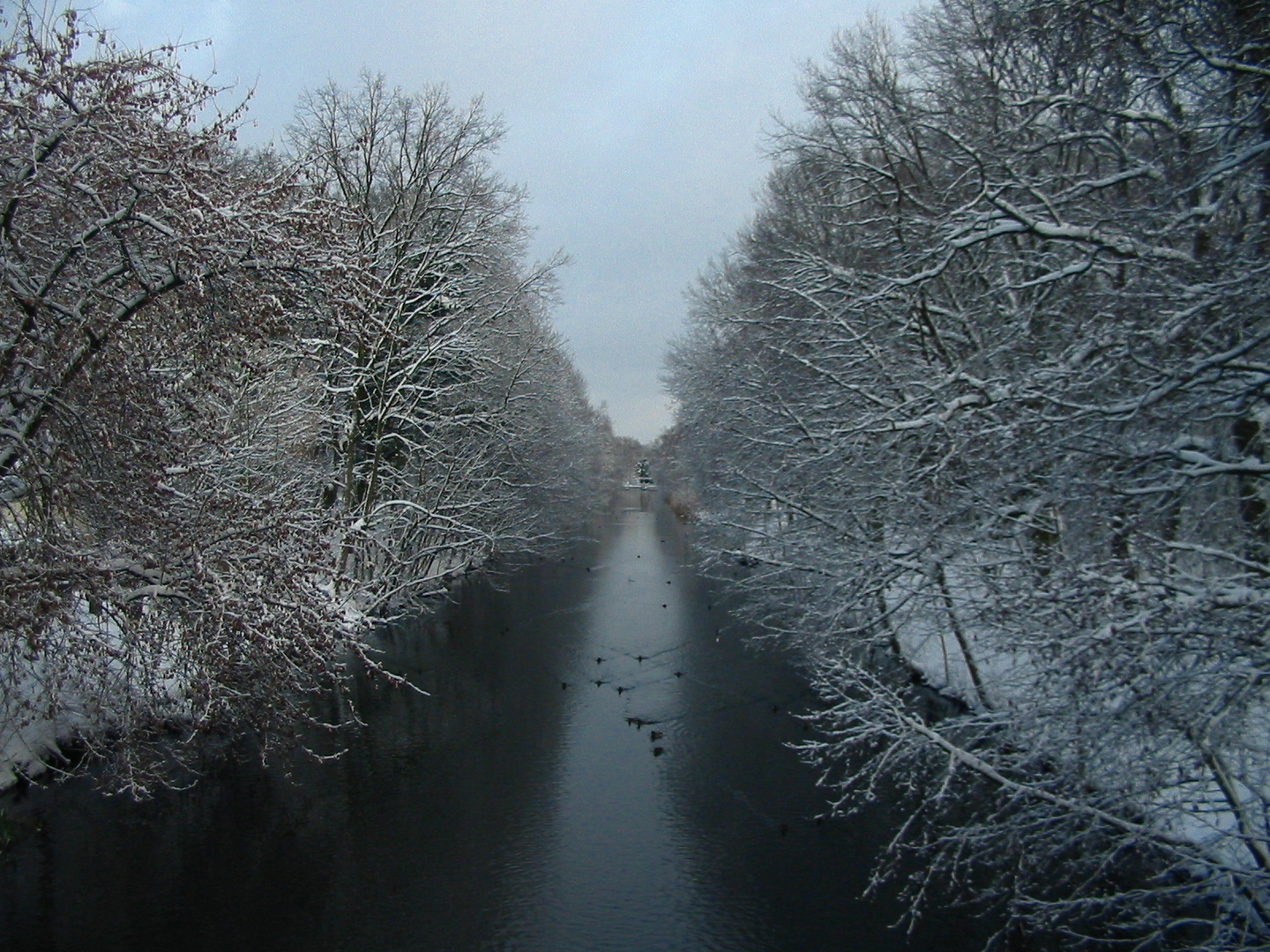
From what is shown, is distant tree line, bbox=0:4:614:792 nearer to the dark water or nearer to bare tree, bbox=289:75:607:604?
the dark water

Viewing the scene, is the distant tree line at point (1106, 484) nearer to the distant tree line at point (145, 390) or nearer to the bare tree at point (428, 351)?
the distant tree line at point (145, 390)

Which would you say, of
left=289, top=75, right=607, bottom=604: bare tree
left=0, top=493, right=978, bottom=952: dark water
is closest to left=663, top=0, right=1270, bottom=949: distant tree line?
left=0, top=493, right=978, bottom=952: dark water

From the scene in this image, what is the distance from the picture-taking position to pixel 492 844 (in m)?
10.4

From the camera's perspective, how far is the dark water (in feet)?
27.8

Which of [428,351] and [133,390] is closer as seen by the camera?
[133,390]

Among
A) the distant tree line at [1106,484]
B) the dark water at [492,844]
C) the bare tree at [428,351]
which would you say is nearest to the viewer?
the distant tree line at [1106,484]

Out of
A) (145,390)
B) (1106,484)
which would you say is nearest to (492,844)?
(145,390)

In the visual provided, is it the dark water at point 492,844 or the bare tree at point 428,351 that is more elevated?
the bare tree at point 428,351

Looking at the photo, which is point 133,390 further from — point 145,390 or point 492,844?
point 492,844

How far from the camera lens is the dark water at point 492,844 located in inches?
334

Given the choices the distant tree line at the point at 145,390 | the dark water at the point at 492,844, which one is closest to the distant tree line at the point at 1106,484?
the dark water at the point at 492,844

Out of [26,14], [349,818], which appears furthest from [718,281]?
[26,14]

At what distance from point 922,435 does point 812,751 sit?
573 centimetres

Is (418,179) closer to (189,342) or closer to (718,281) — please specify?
(189,342)
